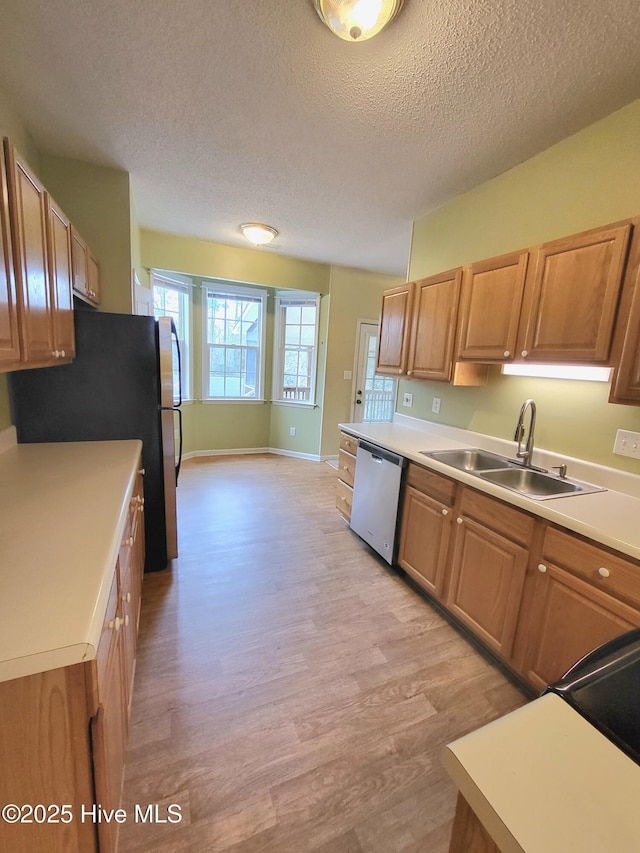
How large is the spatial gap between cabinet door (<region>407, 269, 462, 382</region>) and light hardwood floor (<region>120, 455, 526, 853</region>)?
152cm

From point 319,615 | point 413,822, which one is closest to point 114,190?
point 319,615

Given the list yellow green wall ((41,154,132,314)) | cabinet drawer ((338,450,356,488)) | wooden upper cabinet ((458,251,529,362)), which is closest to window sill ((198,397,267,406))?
yellow green wall ((41,154,132,314))

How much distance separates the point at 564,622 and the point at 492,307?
1.61 m

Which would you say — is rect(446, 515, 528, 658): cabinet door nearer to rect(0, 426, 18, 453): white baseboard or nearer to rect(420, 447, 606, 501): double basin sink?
rect(420, 447, 606, 501): double basin sink

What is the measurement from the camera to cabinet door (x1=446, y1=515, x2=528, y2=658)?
1689 mm

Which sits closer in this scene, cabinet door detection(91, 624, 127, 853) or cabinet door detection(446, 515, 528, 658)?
cabinet door detection(91, 624, 127, 853)

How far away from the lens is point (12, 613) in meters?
0.77

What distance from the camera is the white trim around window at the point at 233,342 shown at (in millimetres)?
4898

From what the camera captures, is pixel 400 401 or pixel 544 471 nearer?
pixel 544 471

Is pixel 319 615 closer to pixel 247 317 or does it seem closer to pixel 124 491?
pixel 124 491

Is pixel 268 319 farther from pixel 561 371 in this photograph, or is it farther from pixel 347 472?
pixel 561 371

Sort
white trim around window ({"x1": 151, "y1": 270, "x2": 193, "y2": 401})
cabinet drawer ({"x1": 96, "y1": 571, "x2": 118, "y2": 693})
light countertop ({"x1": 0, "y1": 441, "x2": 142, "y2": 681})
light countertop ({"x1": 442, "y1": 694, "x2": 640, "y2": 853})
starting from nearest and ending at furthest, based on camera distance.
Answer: light countertop ({"x1": 442, "y1": 694, "x2": 640, "y2": 853}), light countertop ({"x1": 0, "y1": 441, "x2": 142, "y2": 681}), cabinet drawer ({"x1": 96, "y1": 571, "x2": 118, "y2": 693}), white trim around window ({"x1": 151, "y1": 270, "x2": 193, "y2": 401})

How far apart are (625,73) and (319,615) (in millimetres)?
2976

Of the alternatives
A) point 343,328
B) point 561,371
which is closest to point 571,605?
point 561,371
